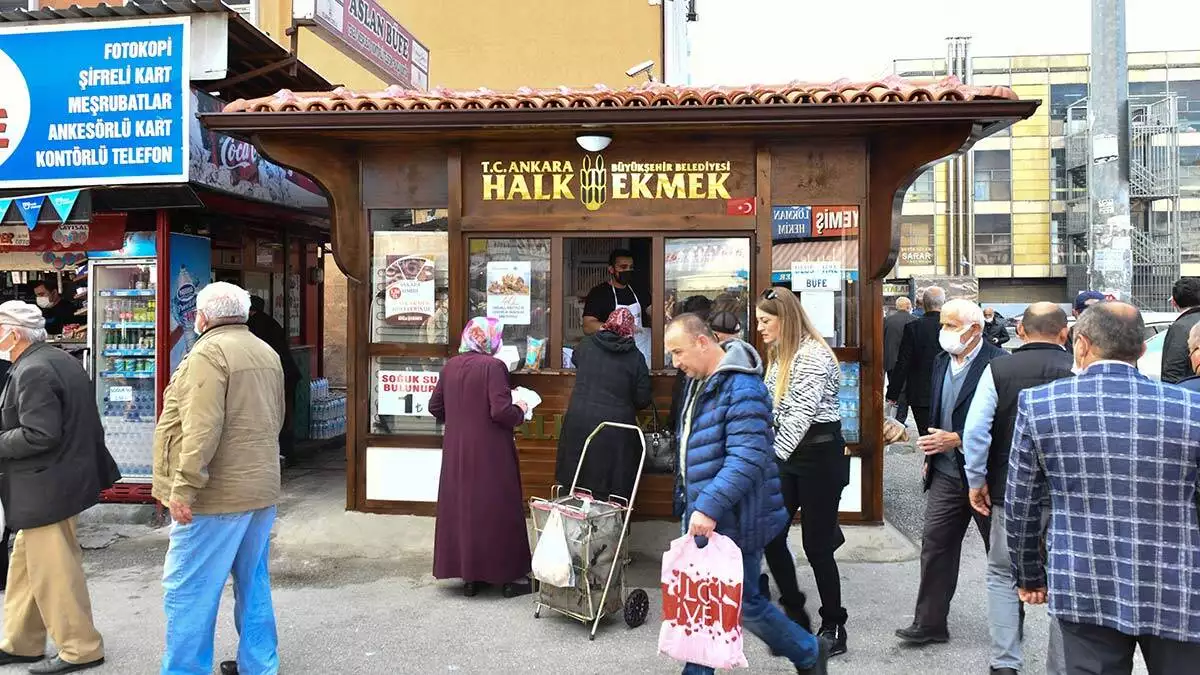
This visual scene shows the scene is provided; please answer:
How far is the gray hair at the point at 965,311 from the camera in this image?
4.20m

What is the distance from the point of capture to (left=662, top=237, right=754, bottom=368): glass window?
6.47m

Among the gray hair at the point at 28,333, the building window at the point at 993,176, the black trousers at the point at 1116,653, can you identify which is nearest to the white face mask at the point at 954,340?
the black trousers at the point at 1116,653

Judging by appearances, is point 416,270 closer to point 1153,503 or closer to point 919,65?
point 1153,503

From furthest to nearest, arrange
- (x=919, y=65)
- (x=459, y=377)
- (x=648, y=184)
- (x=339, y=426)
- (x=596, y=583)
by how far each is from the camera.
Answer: (x=919, y=65) → (x=339, y=426) → (x=648, y=184) → (x=459, y=377) → (x=596, y=583)

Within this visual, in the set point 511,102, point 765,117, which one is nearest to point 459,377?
point 511,102

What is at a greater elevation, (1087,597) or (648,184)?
(648,184)

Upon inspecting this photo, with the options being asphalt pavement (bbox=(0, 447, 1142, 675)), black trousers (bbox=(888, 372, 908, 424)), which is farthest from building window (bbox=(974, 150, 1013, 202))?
asphalt pavement (bbox=(0, 447, 1142, 675))

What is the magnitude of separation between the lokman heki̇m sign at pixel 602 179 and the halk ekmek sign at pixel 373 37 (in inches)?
90.7

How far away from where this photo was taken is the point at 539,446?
655 cm

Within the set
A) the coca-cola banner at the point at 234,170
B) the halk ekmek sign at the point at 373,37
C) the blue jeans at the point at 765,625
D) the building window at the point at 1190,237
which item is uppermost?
the building window at the point at 1190,237

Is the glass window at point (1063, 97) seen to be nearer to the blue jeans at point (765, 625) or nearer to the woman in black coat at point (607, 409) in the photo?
the woman in black coat at point (607, 409)

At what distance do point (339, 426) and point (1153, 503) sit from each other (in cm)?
971

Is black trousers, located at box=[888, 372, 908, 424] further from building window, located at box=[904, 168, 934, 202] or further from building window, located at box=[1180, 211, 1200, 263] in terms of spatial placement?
building window, located at box=[1180, 211, 1200, 263]

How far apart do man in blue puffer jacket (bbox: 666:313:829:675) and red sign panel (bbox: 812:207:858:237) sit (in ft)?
9.97
